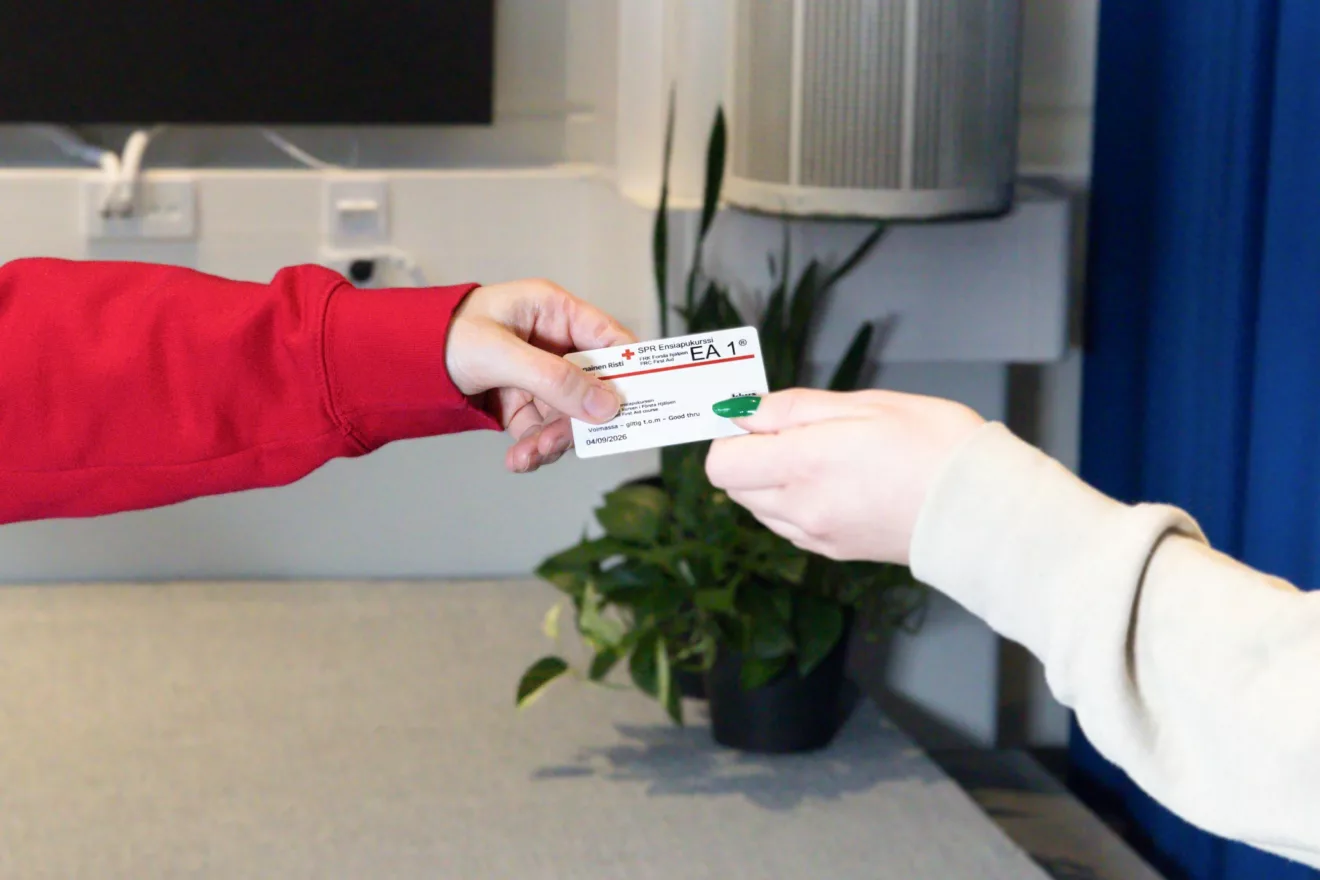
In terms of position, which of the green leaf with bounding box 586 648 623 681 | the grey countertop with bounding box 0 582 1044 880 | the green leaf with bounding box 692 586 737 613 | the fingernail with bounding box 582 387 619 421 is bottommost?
the grey countertop with bounding box 0 582 1044 880

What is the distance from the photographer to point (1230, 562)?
721 millimetres

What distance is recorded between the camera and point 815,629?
1436 millimetres

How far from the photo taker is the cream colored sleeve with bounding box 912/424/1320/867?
0.66 m

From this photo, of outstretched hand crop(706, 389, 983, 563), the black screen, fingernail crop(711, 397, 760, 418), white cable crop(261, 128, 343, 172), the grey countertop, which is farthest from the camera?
white cable crop(261, 128, 343, 172)

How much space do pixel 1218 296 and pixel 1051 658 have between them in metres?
0.88

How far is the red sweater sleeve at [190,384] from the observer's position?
101 centimetres

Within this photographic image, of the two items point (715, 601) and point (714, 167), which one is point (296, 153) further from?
point (715, 601)

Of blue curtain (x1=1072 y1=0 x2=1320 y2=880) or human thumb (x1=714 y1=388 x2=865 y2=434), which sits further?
blue curtain (x1=1072 y1=0 x2=1320 y2=880)

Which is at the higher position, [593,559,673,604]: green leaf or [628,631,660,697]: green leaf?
[593,559,673,604]: green leaf

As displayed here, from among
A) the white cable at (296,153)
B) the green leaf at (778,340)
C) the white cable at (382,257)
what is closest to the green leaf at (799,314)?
the green leaf at (778,340)

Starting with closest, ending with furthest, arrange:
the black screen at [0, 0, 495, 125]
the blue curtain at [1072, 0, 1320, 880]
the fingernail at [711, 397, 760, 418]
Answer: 1. the fingernail at [711, 397, 760, 418]
2. the blue curtain at [1072, 0, 1320, 880]
3. the black screen at [0, 0, 495, 125]

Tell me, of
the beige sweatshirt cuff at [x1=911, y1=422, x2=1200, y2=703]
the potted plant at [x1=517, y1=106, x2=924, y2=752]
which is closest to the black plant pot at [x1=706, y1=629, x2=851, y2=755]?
the potted plant at [x1=517, y1=106, x2=924, y2=752]

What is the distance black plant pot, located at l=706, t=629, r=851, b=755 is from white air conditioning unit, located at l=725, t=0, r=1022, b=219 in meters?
0.46

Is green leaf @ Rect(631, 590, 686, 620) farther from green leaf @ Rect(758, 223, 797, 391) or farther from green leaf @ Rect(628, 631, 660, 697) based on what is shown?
green leaf @ Rect(758, 223, 797, 391)
